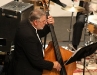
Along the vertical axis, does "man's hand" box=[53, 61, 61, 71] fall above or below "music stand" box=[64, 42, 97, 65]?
below

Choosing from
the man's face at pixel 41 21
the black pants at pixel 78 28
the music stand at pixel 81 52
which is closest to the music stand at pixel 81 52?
the music stand at pixel 81 52

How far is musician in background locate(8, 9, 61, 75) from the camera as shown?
207 centimetres

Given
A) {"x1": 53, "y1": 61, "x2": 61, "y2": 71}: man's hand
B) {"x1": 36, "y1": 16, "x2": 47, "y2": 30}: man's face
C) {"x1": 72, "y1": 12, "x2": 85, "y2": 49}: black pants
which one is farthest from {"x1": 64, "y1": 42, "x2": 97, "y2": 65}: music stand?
{"x1": 72, "y1": 12, "x2": 85, "y2": 49}: black pants

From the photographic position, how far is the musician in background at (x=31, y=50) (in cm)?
207

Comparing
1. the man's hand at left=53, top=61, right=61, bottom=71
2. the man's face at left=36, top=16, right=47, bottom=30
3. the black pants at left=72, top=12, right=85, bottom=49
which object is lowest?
the black pants at left=72, top=12, right=85, bottom=49

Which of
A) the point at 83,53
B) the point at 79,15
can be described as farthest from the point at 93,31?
the point at 83,53

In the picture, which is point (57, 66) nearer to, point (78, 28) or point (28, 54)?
point (28, 54)

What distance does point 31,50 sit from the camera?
2.06 m

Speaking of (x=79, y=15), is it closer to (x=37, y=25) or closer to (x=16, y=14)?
(x=16, y=14)

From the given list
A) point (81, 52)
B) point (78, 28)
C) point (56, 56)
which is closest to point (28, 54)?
point (56, 56)

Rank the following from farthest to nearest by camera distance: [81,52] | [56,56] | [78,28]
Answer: [78,28] < [56,56] < [81,52]

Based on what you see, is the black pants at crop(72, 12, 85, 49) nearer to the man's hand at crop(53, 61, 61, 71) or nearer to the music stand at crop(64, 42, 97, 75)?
the music stand at crop(64, 42, 97, 75)

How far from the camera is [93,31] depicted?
3631 millimetres

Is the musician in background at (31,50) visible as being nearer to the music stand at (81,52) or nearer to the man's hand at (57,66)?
the man's hand at (57,66)
